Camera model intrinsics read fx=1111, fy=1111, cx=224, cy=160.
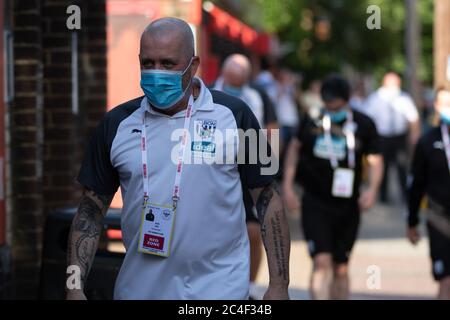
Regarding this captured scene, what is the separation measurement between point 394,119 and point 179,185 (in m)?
13.3

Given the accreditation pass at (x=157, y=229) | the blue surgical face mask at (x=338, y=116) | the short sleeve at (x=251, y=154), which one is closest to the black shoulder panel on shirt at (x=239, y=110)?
the short sleeve at (x=251, y=154)

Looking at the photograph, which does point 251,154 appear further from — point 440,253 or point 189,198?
point 440,253

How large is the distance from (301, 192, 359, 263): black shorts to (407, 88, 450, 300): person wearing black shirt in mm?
828

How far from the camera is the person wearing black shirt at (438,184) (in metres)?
7.71

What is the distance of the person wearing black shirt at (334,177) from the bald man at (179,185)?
399cm

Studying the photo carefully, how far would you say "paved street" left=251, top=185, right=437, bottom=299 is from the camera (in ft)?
33.0

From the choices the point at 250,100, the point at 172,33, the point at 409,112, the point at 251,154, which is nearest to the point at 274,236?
the point at 251,154

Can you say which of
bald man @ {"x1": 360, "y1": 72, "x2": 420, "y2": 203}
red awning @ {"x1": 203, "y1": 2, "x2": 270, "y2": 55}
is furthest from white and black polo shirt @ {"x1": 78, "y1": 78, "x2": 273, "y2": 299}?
bald man @ {"x1": 360, "y1": 72, "x2": 420, "y2": 203}

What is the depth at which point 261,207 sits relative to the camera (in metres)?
4.64

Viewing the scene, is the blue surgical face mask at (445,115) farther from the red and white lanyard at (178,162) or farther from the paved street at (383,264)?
the red and white lanyard at (178,162)
